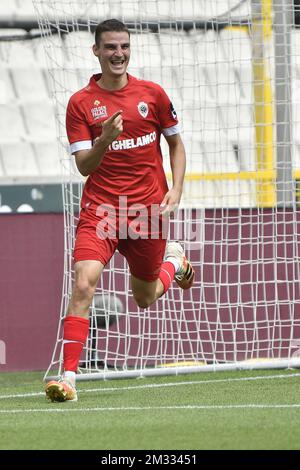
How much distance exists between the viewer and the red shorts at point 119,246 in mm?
6547

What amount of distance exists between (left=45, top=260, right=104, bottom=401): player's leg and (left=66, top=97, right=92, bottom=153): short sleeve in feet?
2.10

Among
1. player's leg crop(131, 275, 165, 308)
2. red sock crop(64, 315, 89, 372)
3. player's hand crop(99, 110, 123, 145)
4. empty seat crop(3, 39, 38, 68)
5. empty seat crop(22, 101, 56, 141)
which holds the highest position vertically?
empty seat crop(3, 39, 38, 68)

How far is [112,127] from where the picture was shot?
6.09 metres

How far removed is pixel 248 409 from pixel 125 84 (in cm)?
209

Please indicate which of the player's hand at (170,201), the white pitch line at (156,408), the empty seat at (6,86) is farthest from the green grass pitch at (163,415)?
the empty seat at (6,86)

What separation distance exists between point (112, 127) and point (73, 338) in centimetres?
119

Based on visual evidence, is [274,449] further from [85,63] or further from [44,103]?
[44,103]

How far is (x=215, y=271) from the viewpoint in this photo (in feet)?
29.7

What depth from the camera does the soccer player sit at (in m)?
6.50

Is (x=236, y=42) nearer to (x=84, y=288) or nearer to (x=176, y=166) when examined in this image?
(x=176, y=166)

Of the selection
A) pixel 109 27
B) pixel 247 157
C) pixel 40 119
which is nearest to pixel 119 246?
pixel 109 27

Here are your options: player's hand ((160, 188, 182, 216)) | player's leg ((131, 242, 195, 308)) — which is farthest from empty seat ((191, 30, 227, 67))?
player's hand ((160, 188, 182, 216))

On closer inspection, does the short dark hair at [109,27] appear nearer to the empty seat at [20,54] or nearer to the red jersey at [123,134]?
the red jersey at [123,134]

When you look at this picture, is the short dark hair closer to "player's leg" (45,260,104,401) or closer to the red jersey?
the red jersey
